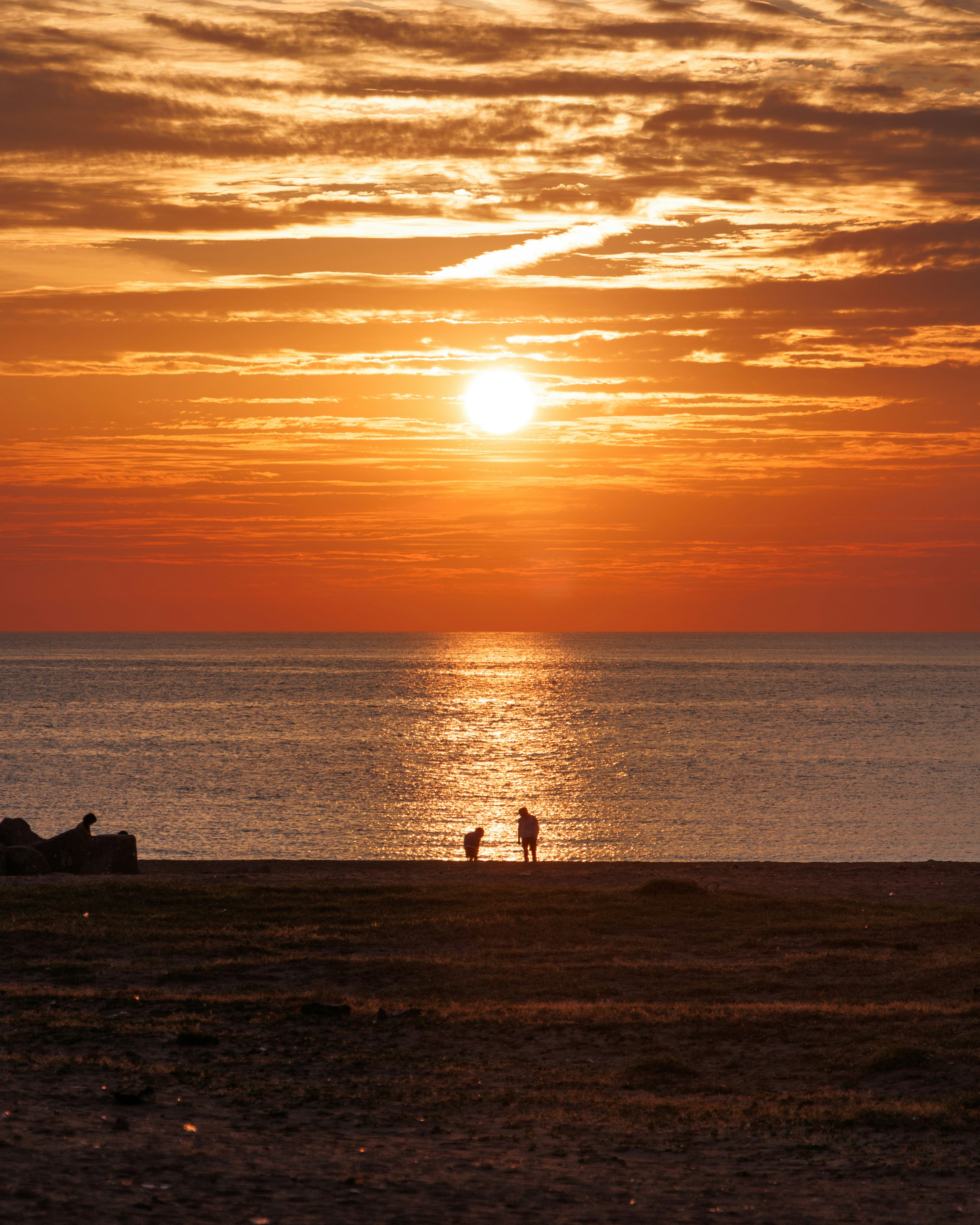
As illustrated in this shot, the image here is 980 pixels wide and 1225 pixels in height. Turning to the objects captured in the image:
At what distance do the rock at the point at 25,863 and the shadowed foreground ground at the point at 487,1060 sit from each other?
4312 mm

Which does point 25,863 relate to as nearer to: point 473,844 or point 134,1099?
point 473,844

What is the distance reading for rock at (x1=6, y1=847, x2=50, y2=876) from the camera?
30109 mm

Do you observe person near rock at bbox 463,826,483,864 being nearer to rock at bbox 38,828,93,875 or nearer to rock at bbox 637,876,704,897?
rock at bbox 637,876,704,897

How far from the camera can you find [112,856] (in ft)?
105

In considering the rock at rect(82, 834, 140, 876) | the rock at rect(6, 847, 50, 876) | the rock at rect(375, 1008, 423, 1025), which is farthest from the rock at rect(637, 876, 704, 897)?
the rock at rect(6, 847, 50, 876)

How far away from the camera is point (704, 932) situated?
906 inches

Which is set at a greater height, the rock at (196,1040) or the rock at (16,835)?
the rock at (16,835)

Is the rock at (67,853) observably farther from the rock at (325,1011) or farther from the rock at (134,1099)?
the rock at (134,1099)

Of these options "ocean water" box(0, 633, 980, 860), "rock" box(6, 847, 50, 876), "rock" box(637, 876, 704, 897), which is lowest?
"rock" box(637, 876, 704, 897)

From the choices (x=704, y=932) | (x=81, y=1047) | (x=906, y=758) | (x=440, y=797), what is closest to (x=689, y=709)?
(x=906, y=758)

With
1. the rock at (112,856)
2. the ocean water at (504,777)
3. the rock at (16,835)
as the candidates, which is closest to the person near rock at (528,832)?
the ocean water at (504,777)

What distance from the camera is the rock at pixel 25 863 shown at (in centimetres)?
3011

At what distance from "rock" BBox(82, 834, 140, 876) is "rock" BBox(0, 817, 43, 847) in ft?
5.82

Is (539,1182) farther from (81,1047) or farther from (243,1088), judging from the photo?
(81,1047)
